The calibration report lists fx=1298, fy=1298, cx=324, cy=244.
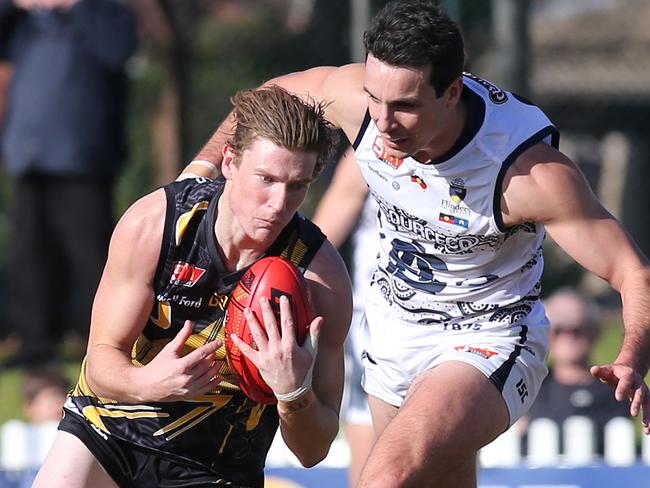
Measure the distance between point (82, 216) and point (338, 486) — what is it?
110 inches

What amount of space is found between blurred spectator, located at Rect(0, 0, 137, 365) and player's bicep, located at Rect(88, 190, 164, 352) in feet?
13.5

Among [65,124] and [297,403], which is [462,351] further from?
[65,124]

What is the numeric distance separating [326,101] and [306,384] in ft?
4.36

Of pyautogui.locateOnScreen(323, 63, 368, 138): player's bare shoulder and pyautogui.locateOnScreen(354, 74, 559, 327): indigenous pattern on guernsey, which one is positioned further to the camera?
pyautogui.locateOnScreen(323, 63, 368, 138): player's bare shoulder

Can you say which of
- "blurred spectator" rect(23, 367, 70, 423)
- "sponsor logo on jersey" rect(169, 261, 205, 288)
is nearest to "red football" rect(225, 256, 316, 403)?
"sponsor logo on jersey" rect(169, 261, 205, 288)

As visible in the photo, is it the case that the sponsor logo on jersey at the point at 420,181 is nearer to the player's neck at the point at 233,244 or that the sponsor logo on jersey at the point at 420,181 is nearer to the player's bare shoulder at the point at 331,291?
the player's bare shoulder at the point at 331,291

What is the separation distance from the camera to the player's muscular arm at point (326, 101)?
4.56 m

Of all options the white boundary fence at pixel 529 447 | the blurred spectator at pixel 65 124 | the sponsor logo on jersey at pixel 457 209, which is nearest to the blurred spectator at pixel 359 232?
the white boundary fence at pixel 529 447

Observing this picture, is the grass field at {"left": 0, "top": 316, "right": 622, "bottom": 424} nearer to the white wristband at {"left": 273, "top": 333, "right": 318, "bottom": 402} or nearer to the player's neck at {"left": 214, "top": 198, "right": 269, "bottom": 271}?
the player's neck at {"left": 214, "top": 198, "right": 269, "bottom": 271}

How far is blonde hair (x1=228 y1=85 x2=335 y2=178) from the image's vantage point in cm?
387

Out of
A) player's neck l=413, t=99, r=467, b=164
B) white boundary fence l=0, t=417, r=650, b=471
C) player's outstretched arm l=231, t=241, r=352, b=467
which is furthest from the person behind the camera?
white boundary fence l=0, t=417, r=650, b=471

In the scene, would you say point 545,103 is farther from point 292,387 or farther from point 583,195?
point 292,387

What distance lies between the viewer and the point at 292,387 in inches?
150

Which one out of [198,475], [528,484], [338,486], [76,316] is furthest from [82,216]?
[198,475]
